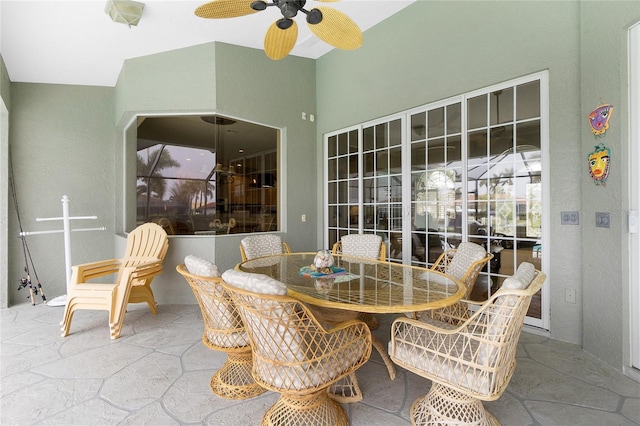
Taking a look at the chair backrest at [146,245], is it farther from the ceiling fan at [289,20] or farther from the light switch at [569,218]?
the light switch at [569,218]

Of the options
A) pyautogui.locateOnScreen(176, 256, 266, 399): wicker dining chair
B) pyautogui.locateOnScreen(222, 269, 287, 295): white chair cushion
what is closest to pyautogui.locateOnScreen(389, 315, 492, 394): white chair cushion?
pyautogui.locateOnScreen(222, 269, 287, 295): white chair cushion

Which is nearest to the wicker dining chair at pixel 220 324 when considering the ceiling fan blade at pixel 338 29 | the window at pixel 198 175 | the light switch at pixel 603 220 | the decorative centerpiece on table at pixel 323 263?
the decorative centerpiece on table at pixel 323 263

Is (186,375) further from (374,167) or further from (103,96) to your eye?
(103,96)

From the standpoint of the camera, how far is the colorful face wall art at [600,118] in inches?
92.6

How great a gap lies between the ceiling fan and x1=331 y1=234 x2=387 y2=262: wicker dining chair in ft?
6.25

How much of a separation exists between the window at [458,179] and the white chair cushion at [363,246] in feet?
2.74

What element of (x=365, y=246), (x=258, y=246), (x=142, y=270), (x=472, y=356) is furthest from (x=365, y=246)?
(x=142, y=270)

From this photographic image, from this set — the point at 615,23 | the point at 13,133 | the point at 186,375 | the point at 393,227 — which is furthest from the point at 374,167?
the point at 13,133

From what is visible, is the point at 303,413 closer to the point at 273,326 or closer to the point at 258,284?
the point at 273,326

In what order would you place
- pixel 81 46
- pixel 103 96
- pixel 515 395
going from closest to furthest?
1. pixel 515 395
2. pixel 81 46
3. pixel 103 96

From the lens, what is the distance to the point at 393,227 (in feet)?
13.7

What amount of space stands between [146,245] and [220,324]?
2.48 meters

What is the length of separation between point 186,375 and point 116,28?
3753 millimetres

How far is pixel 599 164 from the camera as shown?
242 centimetres
